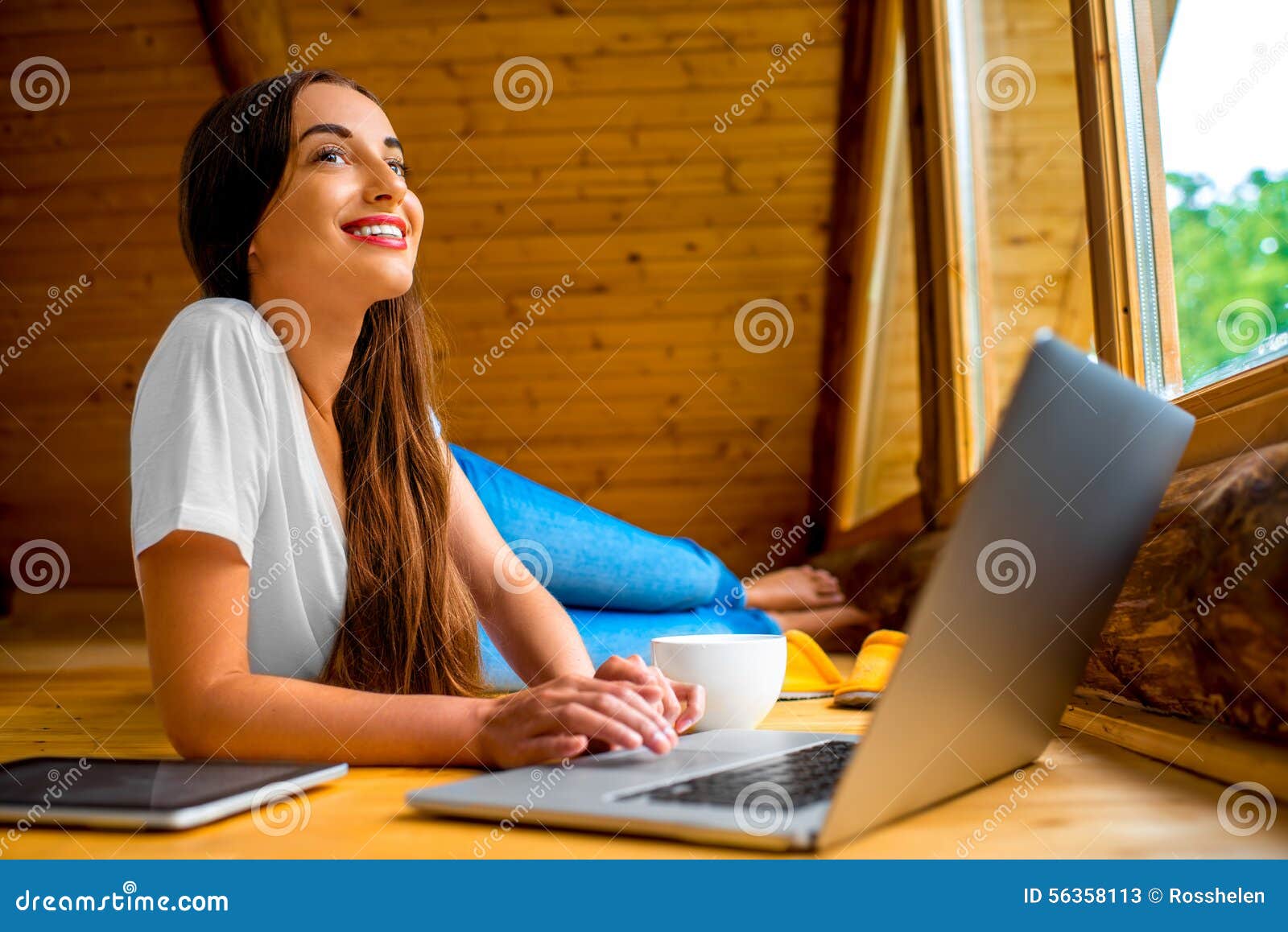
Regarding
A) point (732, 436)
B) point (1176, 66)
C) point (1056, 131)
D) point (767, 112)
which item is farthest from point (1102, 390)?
point (732, 436)

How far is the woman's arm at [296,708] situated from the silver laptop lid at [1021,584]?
22 cm

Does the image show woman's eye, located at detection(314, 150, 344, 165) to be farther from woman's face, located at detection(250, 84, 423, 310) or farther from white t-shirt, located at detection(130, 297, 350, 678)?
white t-shirt, located at detection(130, 297, 350, 678)

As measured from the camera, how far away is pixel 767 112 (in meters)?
3.84

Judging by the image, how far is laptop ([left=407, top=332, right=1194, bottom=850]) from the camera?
1.66ft

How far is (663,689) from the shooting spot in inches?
31.7

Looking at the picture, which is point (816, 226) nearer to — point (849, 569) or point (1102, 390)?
point (849, 569)

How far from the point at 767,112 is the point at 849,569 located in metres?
1.75

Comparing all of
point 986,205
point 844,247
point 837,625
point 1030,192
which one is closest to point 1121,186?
point 1030,192

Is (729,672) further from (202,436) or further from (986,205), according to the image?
(986,205)

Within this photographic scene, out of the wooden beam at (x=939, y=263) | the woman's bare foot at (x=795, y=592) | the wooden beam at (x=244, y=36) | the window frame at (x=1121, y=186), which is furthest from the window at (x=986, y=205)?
the wooden beam at (x=244, y=36)

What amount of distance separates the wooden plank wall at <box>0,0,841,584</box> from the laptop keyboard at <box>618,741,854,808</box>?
11.0 ft

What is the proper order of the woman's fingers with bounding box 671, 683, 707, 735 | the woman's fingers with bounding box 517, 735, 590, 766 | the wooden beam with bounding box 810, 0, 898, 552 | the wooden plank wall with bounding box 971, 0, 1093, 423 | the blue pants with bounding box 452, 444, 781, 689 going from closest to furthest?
the woman's fingers with bounding box 517, 735, 590, 766, the woman's fingers with bounding box 671, 683, 707, 735, the blue pants with bounding box 452, 444, 781, 689, the wooden plank wall with bounding box 971, 0, 1093, 423, the wooden beam with bounding box 810, 0, 898, 552

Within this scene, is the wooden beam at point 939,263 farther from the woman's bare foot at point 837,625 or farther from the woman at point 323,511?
the woman at point 323,511

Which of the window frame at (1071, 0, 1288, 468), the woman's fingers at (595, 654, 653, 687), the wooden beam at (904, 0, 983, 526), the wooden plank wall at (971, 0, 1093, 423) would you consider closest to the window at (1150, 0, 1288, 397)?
the window frame at (1071, 0, 1288, 468)
